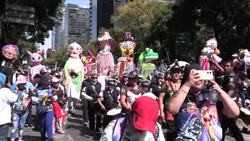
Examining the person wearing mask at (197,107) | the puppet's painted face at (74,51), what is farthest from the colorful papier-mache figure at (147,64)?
the person wearing mask at (197,107)

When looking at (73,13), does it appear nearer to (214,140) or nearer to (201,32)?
(201,32)

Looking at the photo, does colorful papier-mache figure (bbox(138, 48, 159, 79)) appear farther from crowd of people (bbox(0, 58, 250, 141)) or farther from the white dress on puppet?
crowd of people (bbox(0, 58, 250, 141))

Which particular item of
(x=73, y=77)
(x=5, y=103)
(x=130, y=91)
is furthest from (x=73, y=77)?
(x=5, y=103)

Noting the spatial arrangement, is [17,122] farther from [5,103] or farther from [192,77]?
[192,77]

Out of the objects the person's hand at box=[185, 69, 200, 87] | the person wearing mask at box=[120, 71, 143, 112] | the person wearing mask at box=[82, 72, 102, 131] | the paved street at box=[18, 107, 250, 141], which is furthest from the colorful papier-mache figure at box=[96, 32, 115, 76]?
the person's hand at box=[185, 69, 200, 87]

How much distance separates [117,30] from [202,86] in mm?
67821

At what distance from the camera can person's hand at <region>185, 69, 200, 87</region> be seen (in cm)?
425

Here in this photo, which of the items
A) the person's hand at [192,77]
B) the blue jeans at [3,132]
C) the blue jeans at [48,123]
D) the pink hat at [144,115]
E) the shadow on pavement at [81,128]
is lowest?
the shadow on pavement at [81,128]

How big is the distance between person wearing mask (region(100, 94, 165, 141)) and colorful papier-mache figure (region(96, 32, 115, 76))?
37.6 ft

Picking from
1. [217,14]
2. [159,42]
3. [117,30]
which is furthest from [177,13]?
[117,30]

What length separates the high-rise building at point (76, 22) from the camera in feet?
481

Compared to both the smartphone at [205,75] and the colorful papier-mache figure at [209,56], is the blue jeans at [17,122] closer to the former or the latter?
the colorful papier-mache figure at [209,56]

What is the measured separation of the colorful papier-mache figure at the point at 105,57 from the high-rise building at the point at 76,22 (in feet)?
408

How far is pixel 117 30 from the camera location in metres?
71.9
